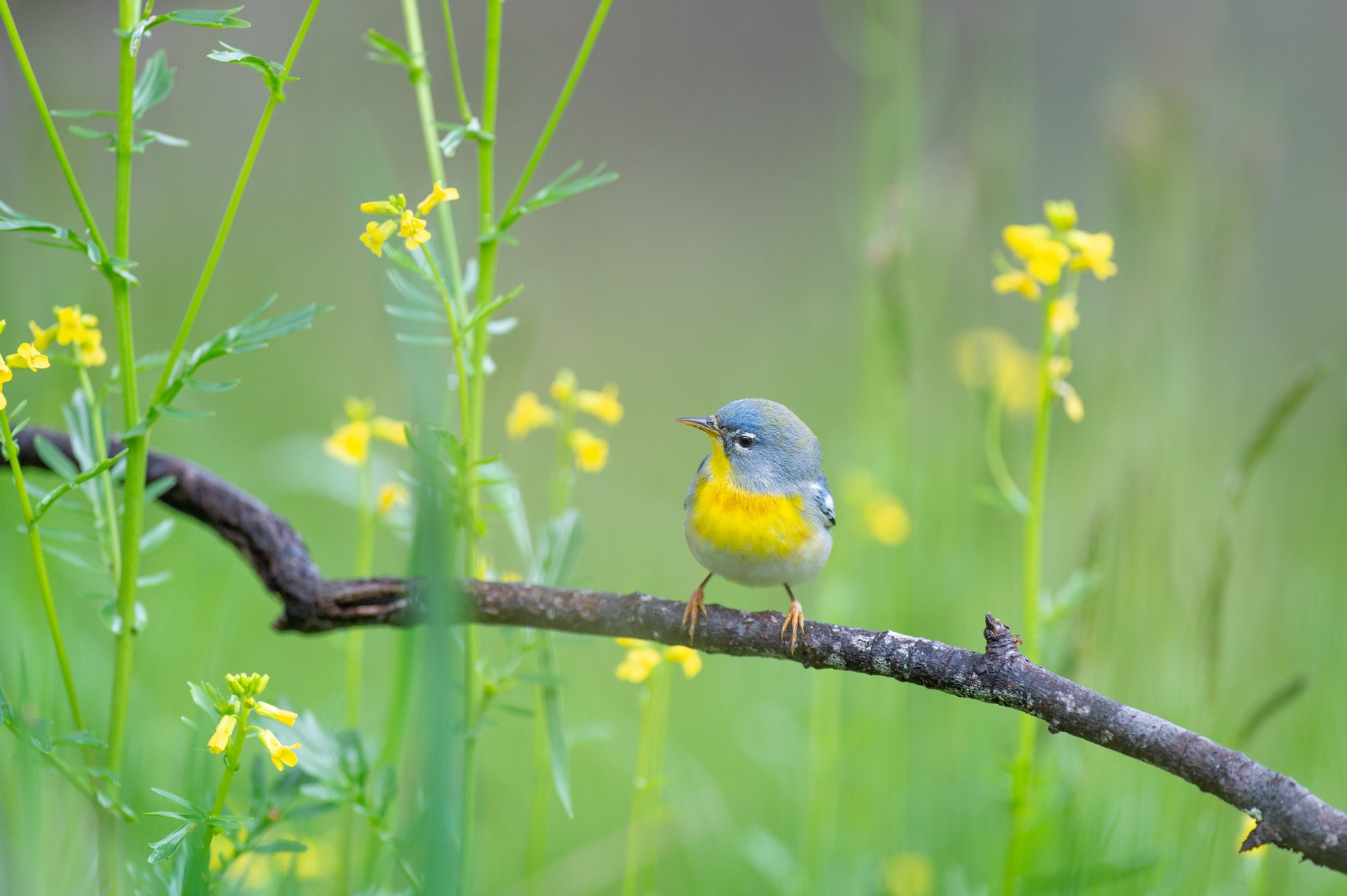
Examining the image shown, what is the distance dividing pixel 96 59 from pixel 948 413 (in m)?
2.78

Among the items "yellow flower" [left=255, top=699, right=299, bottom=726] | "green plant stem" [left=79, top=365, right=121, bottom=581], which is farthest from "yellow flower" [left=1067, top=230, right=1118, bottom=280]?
"green plant stem" [left=79, top=365, right=121, bottom=581]

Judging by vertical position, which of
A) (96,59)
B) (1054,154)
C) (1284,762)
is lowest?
(1284,762)

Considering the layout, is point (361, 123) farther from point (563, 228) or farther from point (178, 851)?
point (563, 228)

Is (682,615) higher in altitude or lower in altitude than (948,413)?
lower

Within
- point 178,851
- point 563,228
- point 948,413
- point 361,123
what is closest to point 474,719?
point 178,851

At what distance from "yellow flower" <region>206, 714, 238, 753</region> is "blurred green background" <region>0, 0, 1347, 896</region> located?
297 millimetres

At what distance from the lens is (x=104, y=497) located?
1320mm

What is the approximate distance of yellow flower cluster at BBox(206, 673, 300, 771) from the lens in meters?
1.01

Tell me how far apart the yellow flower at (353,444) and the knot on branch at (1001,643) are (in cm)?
96

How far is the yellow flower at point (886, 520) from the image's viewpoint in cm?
248

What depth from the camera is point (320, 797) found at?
4.45 feet

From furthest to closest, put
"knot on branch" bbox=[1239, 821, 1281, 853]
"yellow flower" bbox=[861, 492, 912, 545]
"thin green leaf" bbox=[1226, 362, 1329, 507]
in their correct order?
"yellow flower" bbox=[861, 492, 912, 545] < "thin green leaf" bbox=[1226, 362, 1329, 507] < "knot on branch" bbox=[1239, 821, 1281, 853]

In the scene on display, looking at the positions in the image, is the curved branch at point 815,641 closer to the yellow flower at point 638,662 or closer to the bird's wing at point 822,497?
the yellow flower at point 638,662

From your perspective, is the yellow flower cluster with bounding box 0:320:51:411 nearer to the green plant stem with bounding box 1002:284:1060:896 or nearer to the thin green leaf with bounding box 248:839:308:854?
the thin green leaf with bounding box 248:839:308:854
